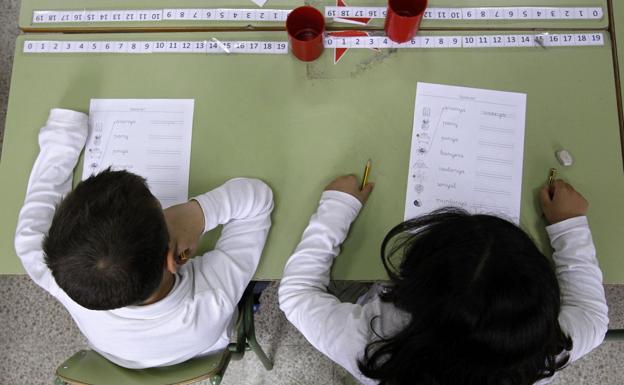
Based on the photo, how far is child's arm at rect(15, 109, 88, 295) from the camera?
889 mm

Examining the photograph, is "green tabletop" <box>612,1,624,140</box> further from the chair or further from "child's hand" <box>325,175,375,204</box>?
the chair

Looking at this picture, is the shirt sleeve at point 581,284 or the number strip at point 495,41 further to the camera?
the number strip at point 495,41

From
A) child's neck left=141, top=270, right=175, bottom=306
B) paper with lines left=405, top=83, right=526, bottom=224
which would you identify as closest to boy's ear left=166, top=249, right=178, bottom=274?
child's neck left=141, top=270, right=175, bottom=306

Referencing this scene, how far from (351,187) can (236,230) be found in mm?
270

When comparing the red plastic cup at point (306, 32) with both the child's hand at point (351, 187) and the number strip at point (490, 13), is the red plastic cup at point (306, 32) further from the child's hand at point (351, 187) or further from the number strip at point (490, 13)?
the child's hand at point (351, 187)

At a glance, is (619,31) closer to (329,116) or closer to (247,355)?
(329,116)

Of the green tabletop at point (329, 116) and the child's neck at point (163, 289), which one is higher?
the green tabletop at point (329, 116)

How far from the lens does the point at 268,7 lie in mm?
1013

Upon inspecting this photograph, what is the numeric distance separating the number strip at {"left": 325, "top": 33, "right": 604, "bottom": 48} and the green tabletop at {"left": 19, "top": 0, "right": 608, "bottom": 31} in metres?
0.03

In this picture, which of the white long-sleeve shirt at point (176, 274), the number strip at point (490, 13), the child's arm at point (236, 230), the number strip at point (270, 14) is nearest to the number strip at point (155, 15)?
the number strip at point (270, 14)

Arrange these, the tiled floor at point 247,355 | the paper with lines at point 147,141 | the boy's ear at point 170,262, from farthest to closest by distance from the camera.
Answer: the tiled floor at point 247,355 → the paper with lines at point 147,141 → the boy's ear at point 170,262

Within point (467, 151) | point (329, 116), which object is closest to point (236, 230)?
point (329, 116)

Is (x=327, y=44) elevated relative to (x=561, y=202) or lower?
elevated

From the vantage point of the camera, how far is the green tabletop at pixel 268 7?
38.8 inches
